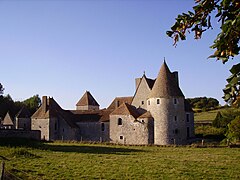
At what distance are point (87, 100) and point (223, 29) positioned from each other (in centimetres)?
5651

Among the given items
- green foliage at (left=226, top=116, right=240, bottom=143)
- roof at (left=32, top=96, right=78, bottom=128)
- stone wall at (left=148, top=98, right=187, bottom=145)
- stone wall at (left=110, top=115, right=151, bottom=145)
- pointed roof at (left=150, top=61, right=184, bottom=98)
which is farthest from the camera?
roof at (left=32, top=96, right=78, bottom=128)

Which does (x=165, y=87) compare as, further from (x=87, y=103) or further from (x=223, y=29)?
(x=223, y=29)

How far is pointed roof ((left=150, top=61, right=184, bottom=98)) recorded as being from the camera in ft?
125

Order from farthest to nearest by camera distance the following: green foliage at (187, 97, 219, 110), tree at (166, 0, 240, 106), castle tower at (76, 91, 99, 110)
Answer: green foliage at (187, 97, 219, 110) → castle tower at (76, 91, 99, 110) → tree at (166, 0, 240, 106)

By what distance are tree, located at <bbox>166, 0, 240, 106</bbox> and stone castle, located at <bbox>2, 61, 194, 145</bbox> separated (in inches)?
1391

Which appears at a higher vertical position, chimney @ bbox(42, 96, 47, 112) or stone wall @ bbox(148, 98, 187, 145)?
chimney @ bbox(42, 96, 47, 112)

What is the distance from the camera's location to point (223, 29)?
7.21 feet

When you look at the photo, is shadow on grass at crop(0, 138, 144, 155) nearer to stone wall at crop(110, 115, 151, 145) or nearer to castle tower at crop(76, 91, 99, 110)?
stone wall at crop(110, 115, 151, 145)

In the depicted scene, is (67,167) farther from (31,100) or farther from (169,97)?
(31,100)


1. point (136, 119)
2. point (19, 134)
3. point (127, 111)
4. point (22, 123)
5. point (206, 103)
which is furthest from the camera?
point (206, 103)

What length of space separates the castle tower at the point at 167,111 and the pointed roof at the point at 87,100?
70.5ft

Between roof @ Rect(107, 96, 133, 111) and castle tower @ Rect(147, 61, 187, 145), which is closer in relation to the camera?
castle tower @ Rect(147, 61, 187, 145)

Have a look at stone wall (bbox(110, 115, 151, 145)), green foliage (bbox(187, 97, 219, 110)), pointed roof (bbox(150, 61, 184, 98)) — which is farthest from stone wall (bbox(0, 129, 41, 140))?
green foliage (bbox(187, 97, 219, 110))

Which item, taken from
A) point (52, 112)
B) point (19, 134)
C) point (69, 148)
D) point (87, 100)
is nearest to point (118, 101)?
point (52, 112)
